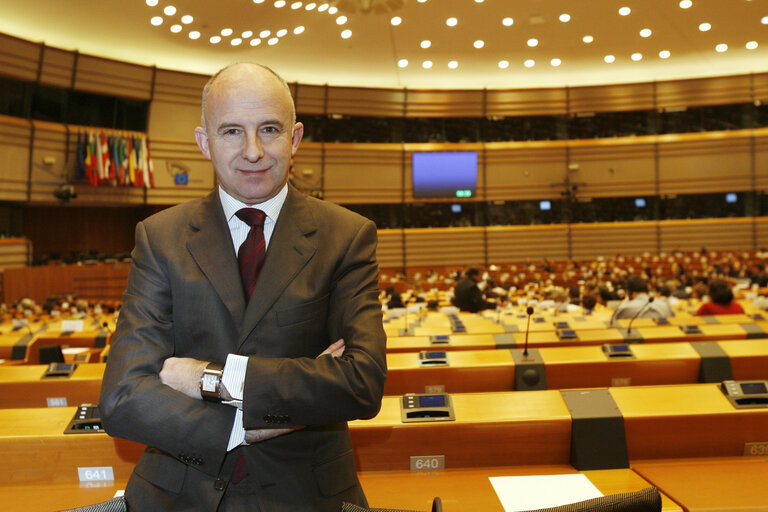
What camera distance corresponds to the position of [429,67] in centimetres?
1939

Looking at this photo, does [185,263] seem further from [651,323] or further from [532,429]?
[651,323]

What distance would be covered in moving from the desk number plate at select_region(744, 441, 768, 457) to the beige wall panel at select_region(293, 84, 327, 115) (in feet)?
59.9

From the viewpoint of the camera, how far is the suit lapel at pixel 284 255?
1.42 metres

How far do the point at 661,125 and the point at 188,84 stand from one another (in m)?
15.4

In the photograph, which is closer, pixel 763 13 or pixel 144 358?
pixel 144 358

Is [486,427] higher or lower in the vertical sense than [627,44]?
lower

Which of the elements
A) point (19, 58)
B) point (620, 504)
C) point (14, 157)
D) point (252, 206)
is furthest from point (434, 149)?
point (620, 504)

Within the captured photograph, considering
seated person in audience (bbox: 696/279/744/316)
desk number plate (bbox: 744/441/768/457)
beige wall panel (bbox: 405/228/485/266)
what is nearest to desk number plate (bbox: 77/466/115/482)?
desk number plate (bbox: 744/441/768/457)

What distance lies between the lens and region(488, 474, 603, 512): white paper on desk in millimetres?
2025

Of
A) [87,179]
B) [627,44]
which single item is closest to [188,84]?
[87,179]

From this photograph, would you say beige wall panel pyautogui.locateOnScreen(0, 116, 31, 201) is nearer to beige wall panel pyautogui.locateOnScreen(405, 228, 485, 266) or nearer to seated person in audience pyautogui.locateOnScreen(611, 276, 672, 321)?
beige wall panel pyautogui.locateOnScreen(405, 228, 485, 266)

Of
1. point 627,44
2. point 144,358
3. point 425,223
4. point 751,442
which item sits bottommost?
point 751,442

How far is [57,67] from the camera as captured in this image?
15367 mm

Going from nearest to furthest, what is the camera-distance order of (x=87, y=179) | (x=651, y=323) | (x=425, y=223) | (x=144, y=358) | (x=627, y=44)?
1. (x=144, y=358)
2. (x=651, y=323)
3. (x=87, y=179)
4. (x=627, y=44)
5. (x=425, y=223)
